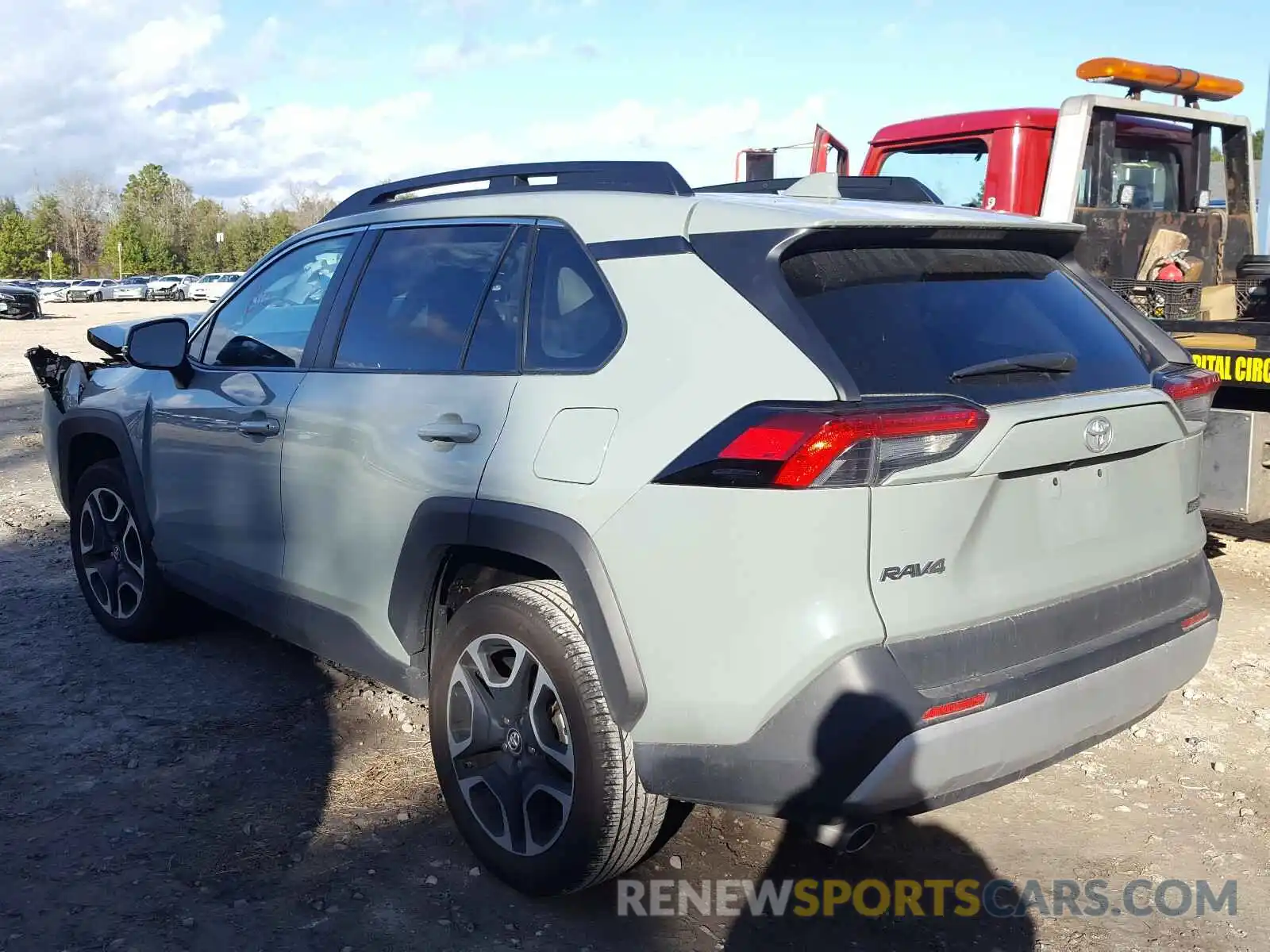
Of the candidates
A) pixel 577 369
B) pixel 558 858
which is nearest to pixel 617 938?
pixel 558 858

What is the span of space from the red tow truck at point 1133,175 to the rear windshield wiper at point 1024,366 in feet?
9.18

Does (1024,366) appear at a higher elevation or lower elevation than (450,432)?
higher

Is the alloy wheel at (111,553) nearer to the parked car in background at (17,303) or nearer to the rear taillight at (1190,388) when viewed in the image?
the rear taillight at (1190,388)

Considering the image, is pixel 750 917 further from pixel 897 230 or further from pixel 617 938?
pixel 897 230

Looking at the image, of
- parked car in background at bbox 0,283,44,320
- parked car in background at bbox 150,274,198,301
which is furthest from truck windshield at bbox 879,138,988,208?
parked car in background at bbox 150,274,198,301

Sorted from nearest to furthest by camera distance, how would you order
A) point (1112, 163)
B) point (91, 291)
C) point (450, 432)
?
point (450, 432) < point (1112, 163) < point (91, 291)

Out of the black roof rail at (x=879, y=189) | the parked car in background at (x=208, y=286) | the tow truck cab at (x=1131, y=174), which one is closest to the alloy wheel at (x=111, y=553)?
the black roof rail at (x=879, y=189)

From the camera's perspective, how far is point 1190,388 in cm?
313

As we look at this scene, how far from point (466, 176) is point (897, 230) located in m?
1.45

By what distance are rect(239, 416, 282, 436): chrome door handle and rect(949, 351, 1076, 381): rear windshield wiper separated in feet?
7.05

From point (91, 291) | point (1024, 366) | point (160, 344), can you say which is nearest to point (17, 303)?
point (91, 291)

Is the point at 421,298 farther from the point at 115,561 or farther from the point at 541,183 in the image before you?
the point at 115,561

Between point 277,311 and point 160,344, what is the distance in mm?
483

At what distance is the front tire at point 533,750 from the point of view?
2727 mm
